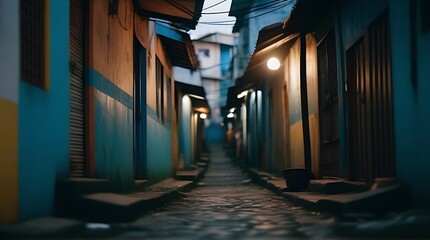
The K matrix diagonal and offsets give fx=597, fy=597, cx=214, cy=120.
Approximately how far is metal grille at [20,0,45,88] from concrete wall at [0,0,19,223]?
0.27 meters

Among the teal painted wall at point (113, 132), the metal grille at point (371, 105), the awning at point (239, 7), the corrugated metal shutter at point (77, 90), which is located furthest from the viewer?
the awning at point (239, 7)

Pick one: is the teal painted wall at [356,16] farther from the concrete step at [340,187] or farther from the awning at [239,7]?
the awning at [239,7]

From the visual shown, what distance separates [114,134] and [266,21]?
22030 mm

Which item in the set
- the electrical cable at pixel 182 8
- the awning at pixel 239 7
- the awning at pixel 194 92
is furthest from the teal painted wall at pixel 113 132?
the awning at pixel 194 92

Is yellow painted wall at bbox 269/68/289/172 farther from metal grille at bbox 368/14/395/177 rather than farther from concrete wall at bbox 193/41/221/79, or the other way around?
concrete wall at bbox 193/41/221/79

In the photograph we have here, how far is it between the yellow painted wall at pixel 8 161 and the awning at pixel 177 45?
1096 centimetres

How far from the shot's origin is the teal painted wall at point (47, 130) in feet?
20.1

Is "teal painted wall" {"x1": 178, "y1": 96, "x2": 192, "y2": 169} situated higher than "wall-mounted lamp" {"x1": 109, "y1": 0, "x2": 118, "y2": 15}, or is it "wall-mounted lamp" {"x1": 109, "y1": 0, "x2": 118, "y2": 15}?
"wall-mounted lamp" {"x1": 109, "y1": 0, "x2": 118, "y2": 15}

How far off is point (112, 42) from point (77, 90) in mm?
2144

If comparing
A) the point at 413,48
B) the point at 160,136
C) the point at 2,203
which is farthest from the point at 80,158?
the point at 160,136

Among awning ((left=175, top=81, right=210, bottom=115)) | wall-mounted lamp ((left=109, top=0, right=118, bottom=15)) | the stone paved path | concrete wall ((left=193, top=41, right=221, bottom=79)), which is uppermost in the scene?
concrete wall ((left=193, top=41, right=221, bottom=79))

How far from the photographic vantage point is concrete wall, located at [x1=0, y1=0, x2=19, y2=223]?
565cm

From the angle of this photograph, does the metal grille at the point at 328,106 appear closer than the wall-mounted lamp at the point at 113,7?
No

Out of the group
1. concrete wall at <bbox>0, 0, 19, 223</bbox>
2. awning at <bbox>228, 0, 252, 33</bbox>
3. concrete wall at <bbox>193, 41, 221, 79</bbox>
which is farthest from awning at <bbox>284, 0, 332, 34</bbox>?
concrete wall at <bbox>193, 41, 221, 79</bbox>
